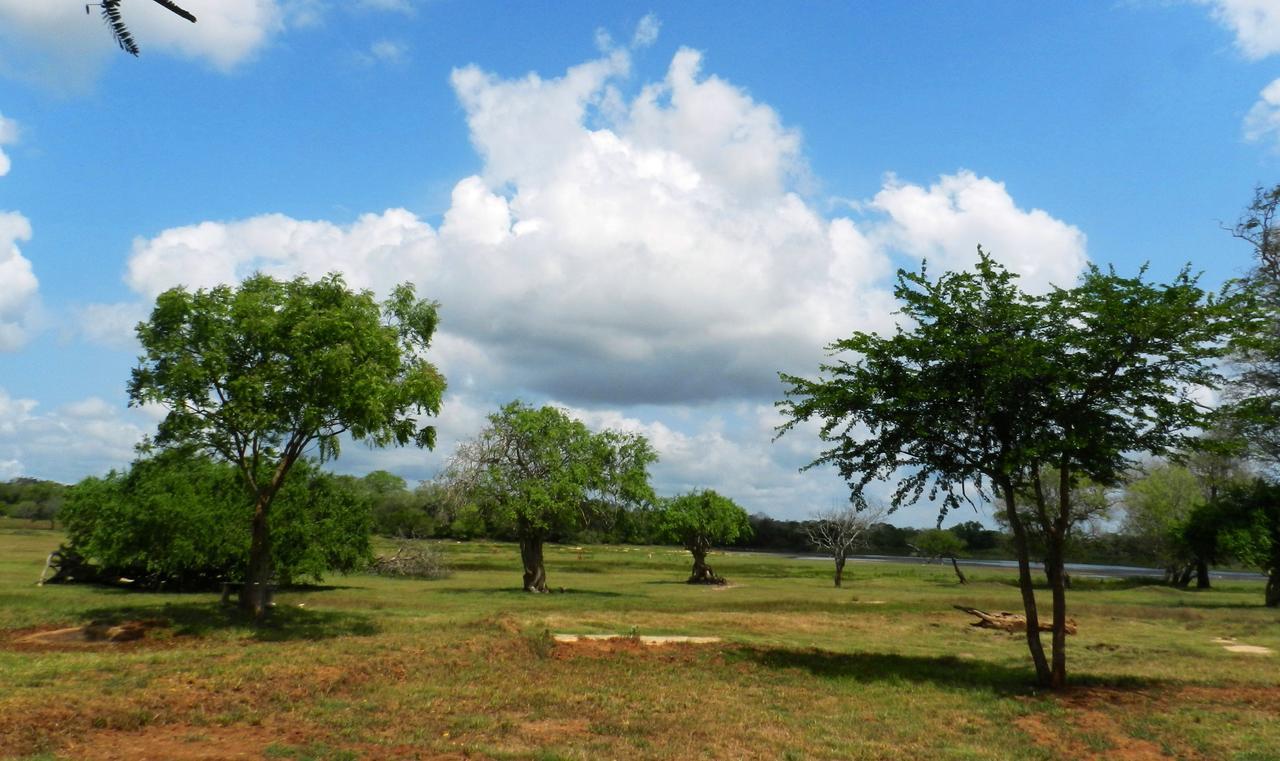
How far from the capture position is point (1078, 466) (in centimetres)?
1855

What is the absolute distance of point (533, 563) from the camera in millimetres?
41625

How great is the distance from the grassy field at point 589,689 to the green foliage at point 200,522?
9.45ft

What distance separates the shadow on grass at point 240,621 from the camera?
21219mm

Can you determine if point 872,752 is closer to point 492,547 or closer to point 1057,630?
point 1057,630

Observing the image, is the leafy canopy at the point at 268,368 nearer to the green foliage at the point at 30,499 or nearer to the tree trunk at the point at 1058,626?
the tree trunk at the point at 1058,626

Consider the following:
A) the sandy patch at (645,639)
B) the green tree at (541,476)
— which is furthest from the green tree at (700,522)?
the sandy patch at (645,639)

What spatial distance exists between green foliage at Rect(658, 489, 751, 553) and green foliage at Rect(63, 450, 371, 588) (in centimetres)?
2973

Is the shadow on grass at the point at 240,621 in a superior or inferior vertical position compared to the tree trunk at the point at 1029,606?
inferior

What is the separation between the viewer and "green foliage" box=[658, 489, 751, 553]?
6153 cm

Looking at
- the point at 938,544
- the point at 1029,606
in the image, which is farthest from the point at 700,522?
the point at 1029,606

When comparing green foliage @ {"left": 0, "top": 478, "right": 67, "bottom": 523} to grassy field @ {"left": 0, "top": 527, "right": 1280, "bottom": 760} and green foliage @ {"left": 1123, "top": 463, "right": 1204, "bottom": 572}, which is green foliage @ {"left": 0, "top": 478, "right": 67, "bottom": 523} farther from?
green foliage @ {"left": 1123, "top": 463, "right": 1204, "bottom": 572}

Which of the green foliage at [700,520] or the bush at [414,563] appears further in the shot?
the green foliage at [700,520]

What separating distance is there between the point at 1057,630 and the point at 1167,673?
4.91 metres

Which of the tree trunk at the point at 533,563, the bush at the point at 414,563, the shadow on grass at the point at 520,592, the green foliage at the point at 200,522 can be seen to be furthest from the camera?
the bush at the point at 414,563
